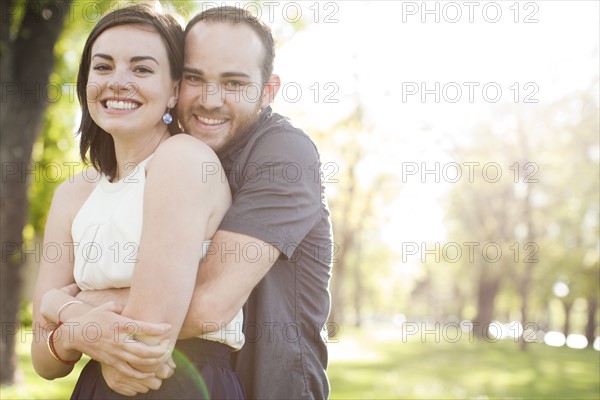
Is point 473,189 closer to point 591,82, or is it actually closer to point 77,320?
point 591,82

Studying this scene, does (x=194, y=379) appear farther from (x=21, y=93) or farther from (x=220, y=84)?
(x=21, y=93)

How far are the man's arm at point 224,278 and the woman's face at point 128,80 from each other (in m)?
0.61

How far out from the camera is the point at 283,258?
2951 millimetres

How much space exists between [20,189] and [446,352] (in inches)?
880

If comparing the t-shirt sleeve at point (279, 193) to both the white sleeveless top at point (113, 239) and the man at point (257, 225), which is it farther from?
the white sleeveless top at point (113, 239)

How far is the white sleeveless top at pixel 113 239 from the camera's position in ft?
8.73

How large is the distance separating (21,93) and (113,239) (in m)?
8.47

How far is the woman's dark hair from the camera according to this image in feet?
9.71

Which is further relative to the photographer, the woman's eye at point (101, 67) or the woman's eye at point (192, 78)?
the woman's eye at point (192, 78)

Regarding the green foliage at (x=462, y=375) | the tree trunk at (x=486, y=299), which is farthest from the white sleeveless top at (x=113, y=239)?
the tree trunk at (x=486, y=299)

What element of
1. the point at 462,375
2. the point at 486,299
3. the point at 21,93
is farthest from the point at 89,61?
the point at 486,299

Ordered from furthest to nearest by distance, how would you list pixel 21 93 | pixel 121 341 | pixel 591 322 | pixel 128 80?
pixel 591 322 < pixel 21 93 < pixel 128 80 < pixel 121 341

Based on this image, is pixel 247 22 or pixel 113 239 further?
pixel 247 22

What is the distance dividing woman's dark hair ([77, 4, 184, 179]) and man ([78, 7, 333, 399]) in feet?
0.39
